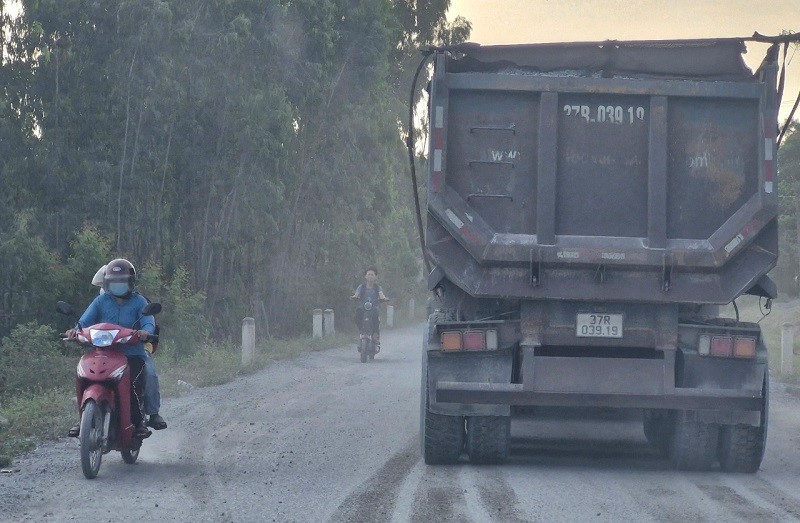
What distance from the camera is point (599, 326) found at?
8.93 metres

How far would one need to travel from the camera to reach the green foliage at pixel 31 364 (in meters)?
15.8

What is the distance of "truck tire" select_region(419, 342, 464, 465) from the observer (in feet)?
30.3

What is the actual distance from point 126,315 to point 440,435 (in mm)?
2772

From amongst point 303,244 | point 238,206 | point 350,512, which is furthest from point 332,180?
point 350,512

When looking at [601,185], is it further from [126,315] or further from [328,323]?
[328,323]

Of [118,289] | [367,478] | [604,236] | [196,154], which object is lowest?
[367,478]

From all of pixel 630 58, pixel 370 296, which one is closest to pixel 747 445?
pixel 630 58

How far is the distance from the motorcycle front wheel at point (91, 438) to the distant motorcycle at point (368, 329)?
13281 mm

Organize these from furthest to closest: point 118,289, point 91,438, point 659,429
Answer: point 659,429 → point 118,289 → point 91,438

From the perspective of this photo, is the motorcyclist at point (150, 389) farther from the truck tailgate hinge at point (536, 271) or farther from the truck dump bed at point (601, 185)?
the truck tailgate hinge at point (536, 271)

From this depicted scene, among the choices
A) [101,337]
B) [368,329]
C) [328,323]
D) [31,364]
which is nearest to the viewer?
[101,337]

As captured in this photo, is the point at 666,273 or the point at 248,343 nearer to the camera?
the point at 666,273

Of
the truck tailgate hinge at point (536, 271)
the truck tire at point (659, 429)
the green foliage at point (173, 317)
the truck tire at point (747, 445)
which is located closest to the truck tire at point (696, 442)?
the truck tire at point (747, 445)

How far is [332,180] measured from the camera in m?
31.4
